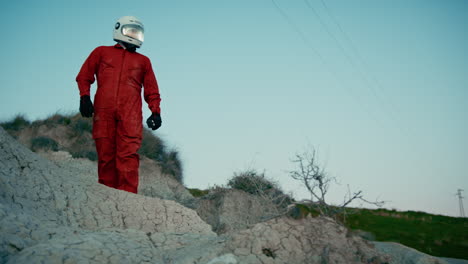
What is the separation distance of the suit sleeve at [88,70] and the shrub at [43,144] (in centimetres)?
633

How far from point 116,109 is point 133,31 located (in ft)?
3.79

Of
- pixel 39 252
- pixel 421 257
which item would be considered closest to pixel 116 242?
pixel 39 252

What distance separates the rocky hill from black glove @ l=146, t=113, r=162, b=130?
1.28 metres

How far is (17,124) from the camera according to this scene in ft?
43.7

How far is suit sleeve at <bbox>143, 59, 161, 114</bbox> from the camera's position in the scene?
21.1ft

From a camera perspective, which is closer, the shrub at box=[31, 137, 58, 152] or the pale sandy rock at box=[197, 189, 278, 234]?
the pale sandy rock at box=[197, 189, 278, 234]

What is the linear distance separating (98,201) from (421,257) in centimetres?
386

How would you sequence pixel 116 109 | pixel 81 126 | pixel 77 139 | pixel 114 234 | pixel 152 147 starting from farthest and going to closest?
1. pixel 81 126
2. pixel 152 147
3. pixel 77 139
4. pixel 116 109
5. pixel 114 234

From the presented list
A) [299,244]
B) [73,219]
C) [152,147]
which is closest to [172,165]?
[152,147]

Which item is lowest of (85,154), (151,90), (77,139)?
(85,154)

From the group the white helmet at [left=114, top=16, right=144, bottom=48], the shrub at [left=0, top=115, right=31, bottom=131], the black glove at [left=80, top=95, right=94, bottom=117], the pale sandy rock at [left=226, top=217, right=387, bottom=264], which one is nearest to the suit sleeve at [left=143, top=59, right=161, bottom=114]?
the white helmet at [left=114, top=16, right=144, bottom=48]

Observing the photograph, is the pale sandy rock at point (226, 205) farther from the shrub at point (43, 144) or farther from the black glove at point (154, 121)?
the shrub at point (43, 144)

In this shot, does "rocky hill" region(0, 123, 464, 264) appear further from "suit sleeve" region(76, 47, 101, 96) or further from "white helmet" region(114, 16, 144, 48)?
"white helmet" region(114, 16, 144, 48)

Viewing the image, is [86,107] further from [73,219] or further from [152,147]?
[152,147]
